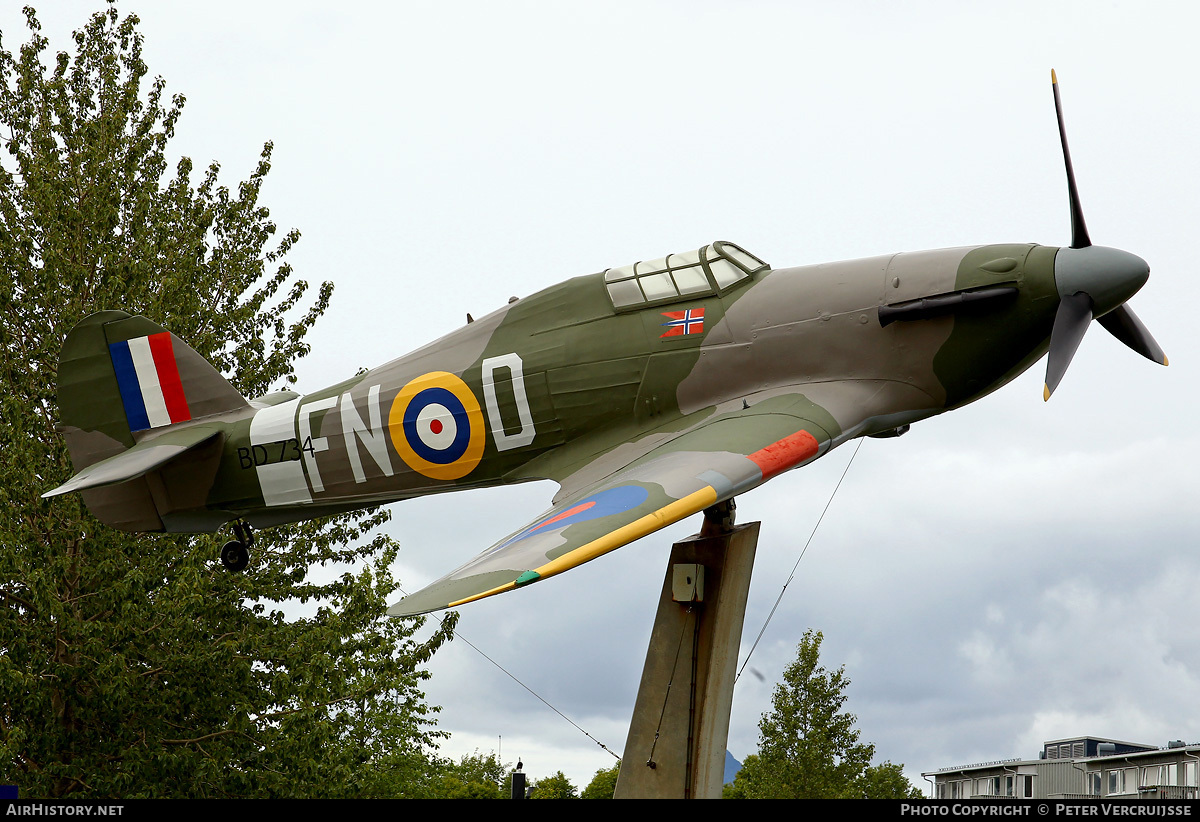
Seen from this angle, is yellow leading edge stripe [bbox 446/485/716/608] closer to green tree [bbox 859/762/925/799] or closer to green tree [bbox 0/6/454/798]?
green tree [bbox 0/6/454/798]

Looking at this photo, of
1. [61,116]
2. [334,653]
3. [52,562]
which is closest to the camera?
[52,562]

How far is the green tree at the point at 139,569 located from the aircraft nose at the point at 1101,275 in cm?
1093

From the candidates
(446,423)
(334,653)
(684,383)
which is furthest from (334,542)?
(684,383)

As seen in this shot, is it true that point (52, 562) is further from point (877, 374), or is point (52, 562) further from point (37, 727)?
point (877, 374)

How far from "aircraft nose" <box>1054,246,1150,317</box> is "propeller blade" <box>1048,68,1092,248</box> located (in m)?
0.15

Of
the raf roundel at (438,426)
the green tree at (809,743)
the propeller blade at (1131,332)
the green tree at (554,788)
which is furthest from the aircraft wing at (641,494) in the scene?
the green tree at (554,788)

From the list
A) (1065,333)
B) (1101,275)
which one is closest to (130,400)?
(1065,333)

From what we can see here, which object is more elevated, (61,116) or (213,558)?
(61,116)

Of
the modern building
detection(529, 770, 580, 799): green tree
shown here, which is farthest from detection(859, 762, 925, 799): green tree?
detection(529, 770, 580, 799): green tree

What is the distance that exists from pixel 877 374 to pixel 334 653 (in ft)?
33.8

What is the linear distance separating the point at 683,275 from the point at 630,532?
2966 mm

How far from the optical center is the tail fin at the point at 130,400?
35.6 ft

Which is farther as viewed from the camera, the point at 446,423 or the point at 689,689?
the point at 446,423

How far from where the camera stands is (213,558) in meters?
15.2
